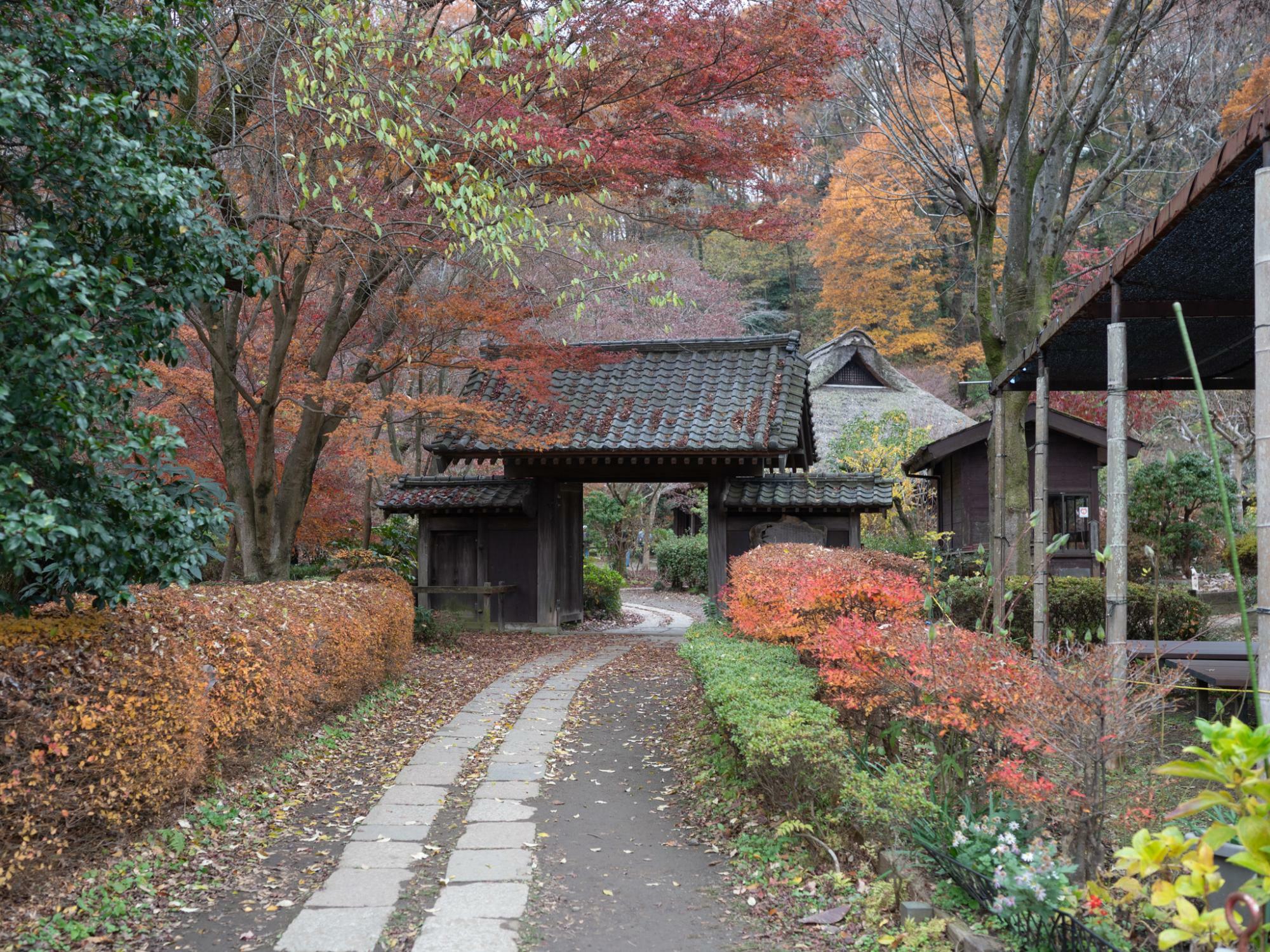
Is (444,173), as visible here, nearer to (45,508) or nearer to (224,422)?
(224,422)

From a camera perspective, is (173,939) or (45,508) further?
(173,939)

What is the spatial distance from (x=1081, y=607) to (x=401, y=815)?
8.77 m

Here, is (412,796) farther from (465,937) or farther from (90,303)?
(90,303)

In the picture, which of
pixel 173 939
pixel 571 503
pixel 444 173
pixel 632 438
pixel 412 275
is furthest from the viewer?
pixel 571 503

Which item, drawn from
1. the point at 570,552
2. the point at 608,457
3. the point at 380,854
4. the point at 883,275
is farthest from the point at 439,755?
the point at 883,275

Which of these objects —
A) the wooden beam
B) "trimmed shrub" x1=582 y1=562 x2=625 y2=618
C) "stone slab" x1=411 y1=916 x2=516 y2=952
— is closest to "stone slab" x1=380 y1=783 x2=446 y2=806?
"stone slab" x1=411 y1=916 x2=516 y2=952

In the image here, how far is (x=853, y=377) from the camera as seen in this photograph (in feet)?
90.1

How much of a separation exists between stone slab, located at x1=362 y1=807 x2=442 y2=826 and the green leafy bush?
20.7m

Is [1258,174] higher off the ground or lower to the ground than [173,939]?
higher

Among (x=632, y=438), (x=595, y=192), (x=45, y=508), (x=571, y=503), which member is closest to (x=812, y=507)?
(x=632, y=438)

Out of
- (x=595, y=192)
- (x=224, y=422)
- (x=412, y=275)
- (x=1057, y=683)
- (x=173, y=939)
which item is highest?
(x=595, y=192)

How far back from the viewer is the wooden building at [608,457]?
14.1m

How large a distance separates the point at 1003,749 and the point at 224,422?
857 cm

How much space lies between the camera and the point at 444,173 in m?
9.03
